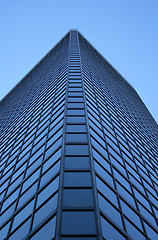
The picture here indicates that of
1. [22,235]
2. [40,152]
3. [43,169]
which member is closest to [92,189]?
[22,235]

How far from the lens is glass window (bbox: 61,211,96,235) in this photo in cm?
1015

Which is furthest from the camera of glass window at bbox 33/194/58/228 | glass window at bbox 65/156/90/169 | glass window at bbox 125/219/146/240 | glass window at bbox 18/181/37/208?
glass window at bbox 18/181/37/208

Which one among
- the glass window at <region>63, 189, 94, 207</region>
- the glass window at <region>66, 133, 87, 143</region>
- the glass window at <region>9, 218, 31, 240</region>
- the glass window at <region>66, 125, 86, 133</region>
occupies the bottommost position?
the glass window at <region>9, 218, 31, 240</region>

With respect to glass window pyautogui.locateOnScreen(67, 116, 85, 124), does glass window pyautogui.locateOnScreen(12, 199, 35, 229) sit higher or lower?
→ lower

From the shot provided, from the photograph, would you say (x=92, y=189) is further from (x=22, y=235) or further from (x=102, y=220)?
(x=22, y=235)

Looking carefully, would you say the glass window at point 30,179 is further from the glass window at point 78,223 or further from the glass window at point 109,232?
the glass window at point 109,232

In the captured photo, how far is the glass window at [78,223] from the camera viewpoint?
10.1 metres

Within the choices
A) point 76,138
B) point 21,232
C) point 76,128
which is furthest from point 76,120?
point 21,232

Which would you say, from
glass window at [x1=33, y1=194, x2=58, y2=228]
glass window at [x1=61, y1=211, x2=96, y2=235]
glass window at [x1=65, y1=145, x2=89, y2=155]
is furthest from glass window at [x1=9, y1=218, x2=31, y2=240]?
glass window at [x1=65, y1=145, x2=89, y2=155]

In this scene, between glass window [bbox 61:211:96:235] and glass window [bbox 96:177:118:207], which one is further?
glass window [bbox 96:177:118:207]

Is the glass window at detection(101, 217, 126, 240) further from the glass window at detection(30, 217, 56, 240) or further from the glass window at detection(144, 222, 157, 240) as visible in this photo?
the glass window at detection(144, 222, 157, 240)

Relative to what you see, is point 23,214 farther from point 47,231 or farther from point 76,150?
point 76,150

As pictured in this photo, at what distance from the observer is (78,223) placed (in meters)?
10.5

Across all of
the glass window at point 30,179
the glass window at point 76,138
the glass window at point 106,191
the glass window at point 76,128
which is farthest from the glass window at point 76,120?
the glass window at point 106,191
